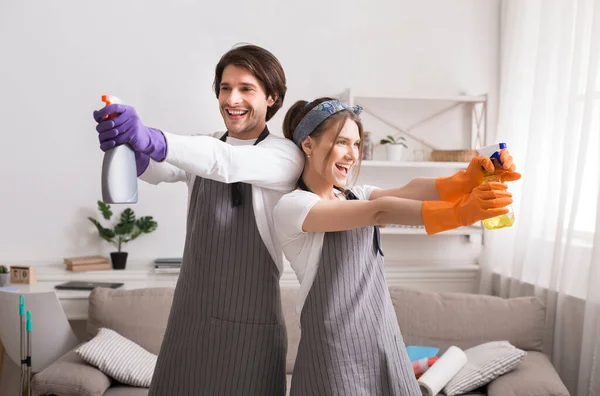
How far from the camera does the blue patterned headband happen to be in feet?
5.13

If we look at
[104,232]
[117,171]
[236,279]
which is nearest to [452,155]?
[104,232]

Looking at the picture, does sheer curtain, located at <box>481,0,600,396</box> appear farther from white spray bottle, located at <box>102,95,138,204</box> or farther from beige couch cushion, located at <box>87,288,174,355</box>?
white spray bottle, located at <box>102,95,138,204</box>

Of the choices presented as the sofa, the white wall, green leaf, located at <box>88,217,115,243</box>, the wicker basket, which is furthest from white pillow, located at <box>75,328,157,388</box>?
the wicker basket

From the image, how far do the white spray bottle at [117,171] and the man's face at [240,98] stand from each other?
39cm

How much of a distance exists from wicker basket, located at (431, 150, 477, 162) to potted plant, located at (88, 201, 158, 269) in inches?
61.3

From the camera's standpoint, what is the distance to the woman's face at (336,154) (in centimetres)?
154

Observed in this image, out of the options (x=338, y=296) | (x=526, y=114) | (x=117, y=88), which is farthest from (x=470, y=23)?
(x=338, y=296)

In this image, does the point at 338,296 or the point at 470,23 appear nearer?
the point at 338,296

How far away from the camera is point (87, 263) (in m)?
3.51

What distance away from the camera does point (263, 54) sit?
5.33 ft

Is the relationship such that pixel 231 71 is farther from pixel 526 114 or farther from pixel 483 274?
pixel 483 274

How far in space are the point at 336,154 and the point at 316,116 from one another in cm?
11

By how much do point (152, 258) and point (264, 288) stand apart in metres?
Answer: 2.28

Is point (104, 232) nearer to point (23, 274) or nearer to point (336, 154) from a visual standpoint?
point (23, 274)
